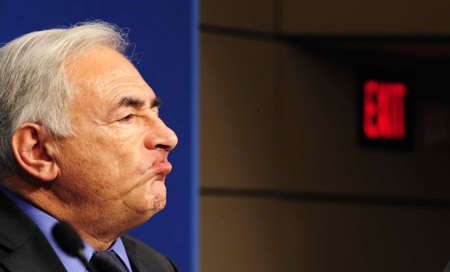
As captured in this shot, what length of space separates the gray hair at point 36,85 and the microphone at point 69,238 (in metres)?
0.26

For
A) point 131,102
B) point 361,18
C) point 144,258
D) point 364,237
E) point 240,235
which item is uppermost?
point 361,18

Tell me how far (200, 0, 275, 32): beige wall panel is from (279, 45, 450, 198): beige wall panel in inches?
7.5

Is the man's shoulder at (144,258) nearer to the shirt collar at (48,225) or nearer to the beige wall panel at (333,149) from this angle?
the shirt collar at (48,225)

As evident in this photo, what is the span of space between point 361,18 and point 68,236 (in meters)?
2.56

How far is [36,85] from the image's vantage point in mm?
1942

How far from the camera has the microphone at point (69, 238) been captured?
1792 mm

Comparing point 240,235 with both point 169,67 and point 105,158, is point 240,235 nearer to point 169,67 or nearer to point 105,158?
point 169,67

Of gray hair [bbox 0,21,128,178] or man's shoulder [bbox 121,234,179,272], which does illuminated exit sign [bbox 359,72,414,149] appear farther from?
gray hair [bbox 0,21,128,178]

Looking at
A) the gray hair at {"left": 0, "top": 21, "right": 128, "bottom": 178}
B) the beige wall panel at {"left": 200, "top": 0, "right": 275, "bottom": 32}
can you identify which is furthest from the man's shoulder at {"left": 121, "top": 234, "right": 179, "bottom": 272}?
the beige wall panel at {"left": 200, "top": 0, "right": 275, "bottom": 32}

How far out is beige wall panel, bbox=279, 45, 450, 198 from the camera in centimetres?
416

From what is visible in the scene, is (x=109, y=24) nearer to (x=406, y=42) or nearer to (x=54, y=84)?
(x=54, y=84)

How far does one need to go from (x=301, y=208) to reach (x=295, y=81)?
2.06 feet

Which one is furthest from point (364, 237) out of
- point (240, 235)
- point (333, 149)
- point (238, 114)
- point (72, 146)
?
point (72, 146)

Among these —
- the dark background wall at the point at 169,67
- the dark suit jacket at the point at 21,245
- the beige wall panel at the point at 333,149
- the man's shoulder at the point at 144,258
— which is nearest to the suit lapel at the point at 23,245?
the dark suit jacket at the point at 21,245
